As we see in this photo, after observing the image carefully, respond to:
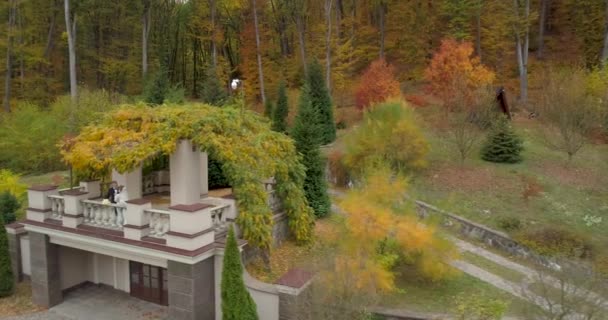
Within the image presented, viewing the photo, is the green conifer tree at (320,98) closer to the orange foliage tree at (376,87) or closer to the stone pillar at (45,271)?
the orange foliage tree at (376,87)

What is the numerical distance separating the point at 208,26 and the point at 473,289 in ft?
88.6

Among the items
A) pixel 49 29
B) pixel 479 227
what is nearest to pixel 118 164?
pixel 479 227

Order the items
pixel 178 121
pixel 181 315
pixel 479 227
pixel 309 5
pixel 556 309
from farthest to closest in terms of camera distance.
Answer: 1. pixel 309 5
2. pixel 479 227
3. pixel 178 121
4. pixel 181 315
5. pixel 556 309

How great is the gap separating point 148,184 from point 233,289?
7.10 m

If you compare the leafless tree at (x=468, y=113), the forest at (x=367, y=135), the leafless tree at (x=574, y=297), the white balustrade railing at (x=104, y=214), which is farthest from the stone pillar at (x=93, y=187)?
the leafless tree at (x=468, y=113)

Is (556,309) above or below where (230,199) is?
below

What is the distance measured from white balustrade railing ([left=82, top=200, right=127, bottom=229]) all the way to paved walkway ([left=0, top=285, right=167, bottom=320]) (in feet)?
7.90

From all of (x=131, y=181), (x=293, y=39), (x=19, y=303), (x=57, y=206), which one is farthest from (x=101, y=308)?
(x=293, y=39)

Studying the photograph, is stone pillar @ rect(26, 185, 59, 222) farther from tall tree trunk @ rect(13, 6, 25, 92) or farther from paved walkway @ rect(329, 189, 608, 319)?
tall tree trunk @ rect(13, 6, 25, 92)

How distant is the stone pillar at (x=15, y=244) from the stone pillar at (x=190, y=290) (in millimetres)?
6764

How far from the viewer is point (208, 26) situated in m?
33.0

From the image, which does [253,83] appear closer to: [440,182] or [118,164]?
[440,182]

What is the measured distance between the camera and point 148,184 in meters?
15.7

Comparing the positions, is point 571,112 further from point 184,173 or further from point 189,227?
point 189,227
